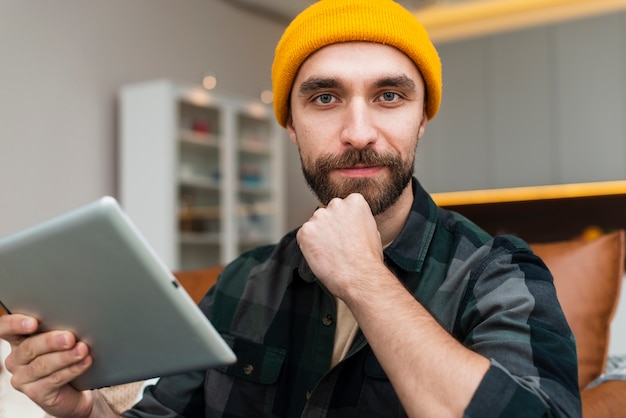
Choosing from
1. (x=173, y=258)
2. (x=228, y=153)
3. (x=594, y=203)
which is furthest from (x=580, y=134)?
(x=173, y=258)

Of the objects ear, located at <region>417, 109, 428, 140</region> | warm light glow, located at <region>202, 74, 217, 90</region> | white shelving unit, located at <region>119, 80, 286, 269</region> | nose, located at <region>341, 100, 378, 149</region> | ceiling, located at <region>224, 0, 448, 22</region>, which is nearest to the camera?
nose, located at <region>341, 100, 378, 149</region>

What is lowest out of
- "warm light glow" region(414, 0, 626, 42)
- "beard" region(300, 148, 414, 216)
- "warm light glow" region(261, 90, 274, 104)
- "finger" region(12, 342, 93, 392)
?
"finger" region(12, 342, 93, 392)

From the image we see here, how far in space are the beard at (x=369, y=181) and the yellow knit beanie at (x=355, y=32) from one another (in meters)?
0.20

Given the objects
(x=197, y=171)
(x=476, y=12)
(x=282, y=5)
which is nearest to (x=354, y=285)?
(x=197, y=171)

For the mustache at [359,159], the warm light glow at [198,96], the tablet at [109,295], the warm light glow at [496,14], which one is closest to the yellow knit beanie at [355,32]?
the mustache at [359,159]

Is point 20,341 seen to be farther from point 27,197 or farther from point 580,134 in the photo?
point 580,134

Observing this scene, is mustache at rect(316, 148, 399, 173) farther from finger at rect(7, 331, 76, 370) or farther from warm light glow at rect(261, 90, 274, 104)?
warm light glow at rect(261, 90, 274, 104)

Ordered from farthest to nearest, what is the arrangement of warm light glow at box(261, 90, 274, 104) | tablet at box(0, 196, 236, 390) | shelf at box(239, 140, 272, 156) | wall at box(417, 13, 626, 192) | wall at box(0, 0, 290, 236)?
warm light glow at box(261, 90, 274, 104), wall at box(417, 13, 626, 192), shelf at box(239, 140, 272, 156), wall at box(0, 0, 290, 236), tablet at box(0, 196, 236, 390)

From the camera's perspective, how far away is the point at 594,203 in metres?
5.84

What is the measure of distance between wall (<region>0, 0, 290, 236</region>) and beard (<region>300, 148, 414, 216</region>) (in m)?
3.45

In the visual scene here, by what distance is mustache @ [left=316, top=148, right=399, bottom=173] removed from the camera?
48.1 inches

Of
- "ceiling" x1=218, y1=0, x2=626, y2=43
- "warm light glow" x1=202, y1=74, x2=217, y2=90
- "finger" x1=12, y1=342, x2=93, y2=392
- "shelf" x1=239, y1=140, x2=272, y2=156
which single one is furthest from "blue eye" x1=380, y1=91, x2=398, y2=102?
"ceiling" x1=218, y1=0, x2=626, y2=43

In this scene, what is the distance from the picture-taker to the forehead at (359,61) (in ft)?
4.14

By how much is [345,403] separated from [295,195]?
533 cm
